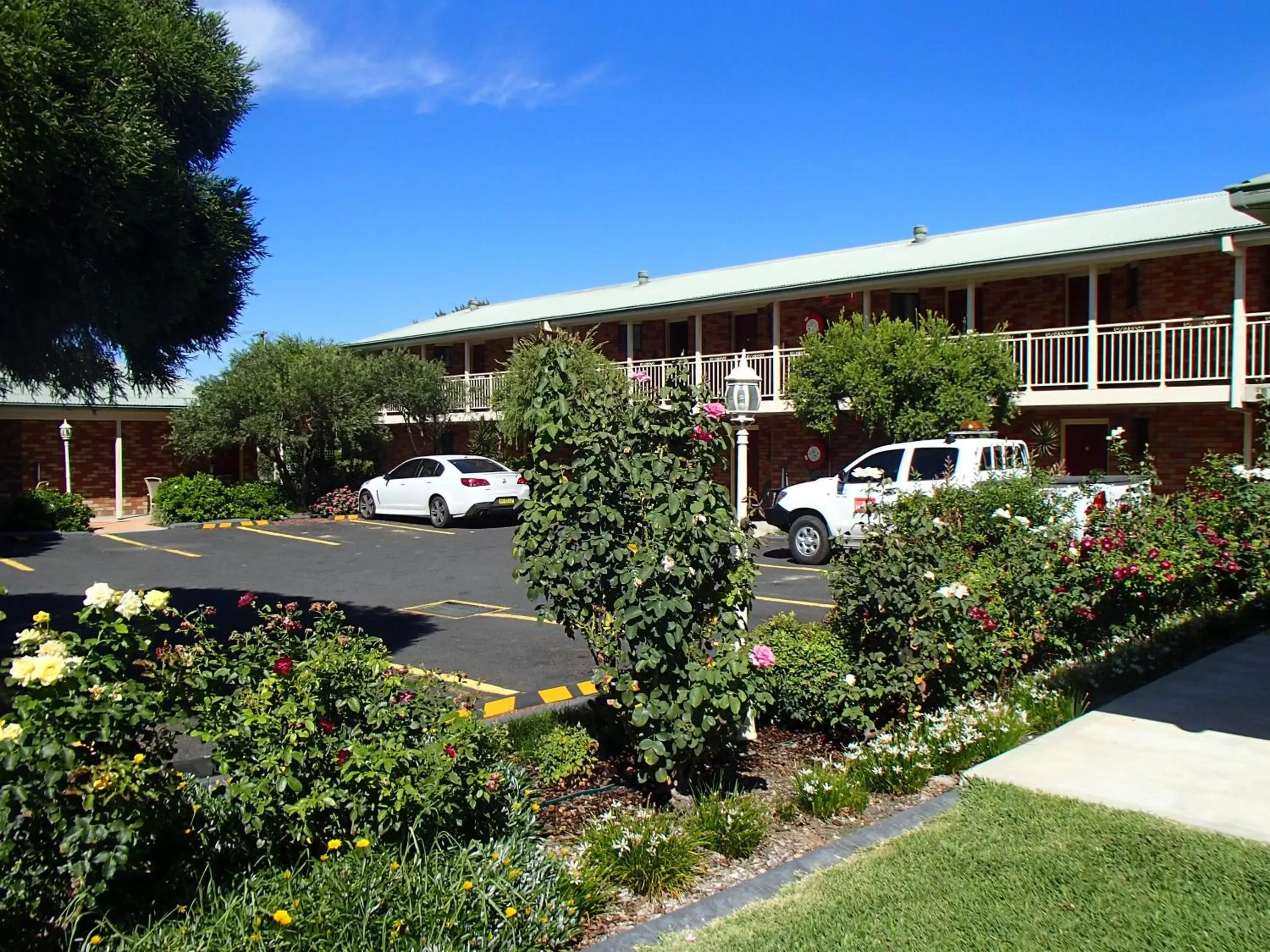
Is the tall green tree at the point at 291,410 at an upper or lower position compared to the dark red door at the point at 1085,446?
upper

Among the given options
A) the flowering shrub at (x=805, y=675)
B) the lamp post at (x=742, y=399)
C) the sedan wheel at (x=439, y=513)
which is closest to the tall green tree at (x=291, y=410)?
the sedan wheel at (x=439, y=513)

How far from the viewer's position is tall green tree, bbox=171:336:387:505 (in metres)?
23.2

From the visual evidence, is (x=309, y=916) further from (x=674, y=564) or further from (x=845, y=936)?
(x=674, y=564)

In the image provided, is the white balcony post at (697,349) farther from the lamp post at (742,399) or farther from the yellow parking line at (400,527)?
the lamp post at (742,399)

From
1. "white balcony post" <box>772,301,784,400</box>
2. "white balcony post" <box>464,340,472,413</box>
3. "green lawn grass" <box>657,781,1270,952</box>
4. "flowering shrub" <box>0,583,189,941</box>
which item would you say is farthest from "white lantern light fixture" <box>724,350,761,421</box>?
"white balcony post" <box>464,340,472,413</box>

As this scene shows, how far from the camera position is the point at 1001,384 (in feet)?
55.7

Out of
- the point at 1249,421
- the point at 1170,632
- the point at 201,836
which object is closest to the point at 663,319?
the point at 1249,421

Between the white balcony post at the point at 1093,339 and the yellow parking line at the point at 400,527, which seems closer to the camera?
the white balcony post at the point at 1093,339

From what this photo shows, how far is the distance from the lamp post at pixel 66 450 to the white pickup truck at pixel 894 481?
1667cm

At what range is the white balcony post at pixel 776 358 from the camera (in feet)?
69.8

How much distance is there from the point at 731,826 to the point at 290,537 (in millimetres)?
17353

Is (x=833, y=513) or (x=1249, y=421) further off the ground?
(x=1249, y=421)

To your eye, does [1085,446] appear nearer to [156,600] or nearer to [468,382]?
[468,382]

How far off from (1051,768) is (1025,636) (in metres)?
1.81
